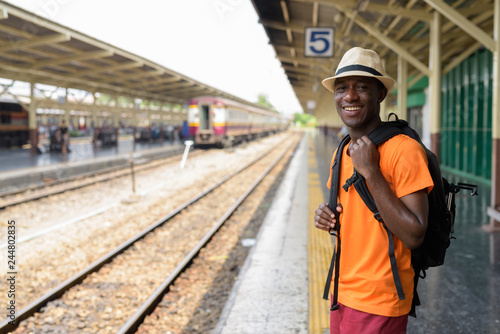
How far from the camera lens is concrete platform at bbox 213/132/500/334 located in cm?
376

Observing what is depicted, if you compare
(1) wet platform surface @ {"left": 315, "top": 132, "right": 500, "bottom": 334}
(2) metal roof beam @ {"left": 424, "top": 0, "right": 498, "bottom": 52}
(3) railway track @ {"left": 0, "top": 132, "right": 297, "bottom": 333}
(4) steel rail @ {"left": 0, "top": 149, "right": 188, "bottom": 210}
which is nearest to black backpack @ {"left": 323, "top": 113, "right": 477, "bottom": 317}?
(1) wet platform surface @ {"left": 315, "top": 132, "right": 500, "bottom": 334}

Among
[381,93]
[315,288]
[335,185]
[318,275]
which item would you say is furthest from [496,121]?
[335,185]

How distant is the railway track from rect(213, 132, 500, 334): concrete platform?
1.00 metres

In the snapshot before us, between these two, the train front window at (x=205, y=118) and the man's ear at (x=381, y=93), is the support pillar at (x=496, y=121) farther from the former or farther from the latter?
the train front window at (x=205, y=118)

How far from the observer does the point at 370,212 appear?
5.69 feet

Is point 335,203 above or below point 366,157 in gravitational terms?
below

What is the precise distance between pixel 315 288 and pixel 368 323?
9.82 ft

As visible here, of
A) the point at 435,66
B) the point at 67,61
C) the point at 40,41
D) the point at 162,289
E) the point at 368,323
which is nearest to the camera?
the point at 368,323

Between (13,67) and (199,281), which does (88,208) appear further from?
(13,67)

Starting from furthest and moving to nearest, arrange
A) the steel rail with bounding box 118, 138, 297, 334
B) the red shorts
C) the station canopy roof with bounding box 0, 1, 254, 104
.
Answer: the station canopy roof with bounding box 0, 1, 254, 104 < the steel rail with bounding box 118, 138, 297, 334 < the red shorts

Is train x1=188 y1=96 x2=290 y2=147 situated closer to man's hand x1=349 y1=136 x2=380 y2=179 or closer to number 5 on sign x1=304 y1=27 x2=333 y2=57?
number 5 on sign x1=304 y1=27 x2=333 y2=57

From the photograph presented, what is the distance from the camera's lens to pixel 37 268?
5777 millimetres

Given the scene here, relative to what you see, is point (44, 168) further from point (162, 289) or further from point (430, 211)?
point (430, 211)

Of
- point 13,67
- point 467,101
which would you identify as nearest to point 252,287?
point 467,101
